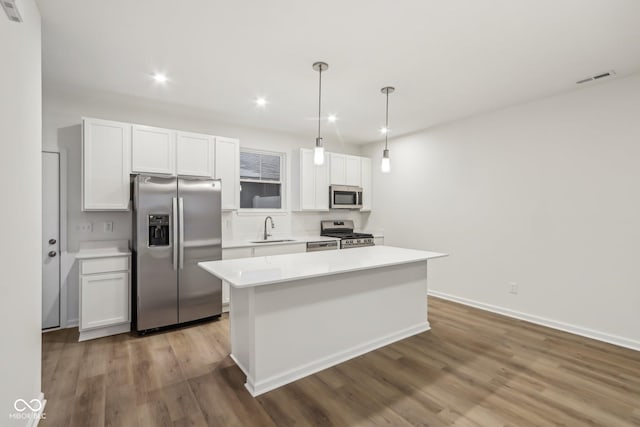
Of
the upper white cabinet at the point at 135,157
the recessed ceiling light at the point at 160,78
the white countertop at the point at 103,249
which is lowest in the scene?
the white countertop at the point at 103,249

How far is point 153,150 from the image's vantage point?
3.66 m

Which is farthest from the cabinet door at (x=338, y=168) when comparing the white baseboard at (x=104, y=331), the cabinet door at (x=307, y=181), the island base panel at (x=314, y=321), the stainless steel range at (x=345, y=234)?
the white baseboard at (x=104, y=331)

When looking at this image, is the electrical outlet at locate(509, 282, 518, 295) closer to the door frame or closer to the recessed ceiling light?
the recessed ceiling light

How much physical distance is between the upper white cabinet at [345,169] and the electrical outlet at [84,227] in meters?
3.47

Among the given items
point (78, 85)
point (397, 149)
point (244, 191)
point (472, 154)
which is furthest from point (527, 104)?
point (78, 85)

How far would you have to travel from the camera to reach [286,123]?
4.68 m

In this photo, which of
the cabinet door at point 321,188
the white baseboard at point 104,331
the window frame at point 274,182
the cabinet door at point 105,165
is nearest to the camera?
the white baseboard at point 104,331

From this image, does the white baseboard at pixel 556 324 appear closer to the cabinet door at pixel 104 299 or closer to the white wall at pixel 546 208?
the white wall at pixel 546 208

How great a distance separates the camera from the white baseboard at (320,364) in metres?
2.29

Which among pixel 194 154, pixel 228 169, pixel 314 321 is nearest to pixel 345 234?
pixel 228 169

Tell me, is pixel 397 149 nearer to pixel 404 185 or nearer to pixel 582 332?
pixel 404 185

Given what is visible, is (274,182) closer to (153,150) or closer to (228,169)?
(228,169)

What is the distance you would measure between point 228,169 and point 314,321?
8.31 ft

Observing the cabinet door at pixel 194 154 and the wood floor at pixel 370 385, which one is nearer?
the wood floor at pixel 370 385
